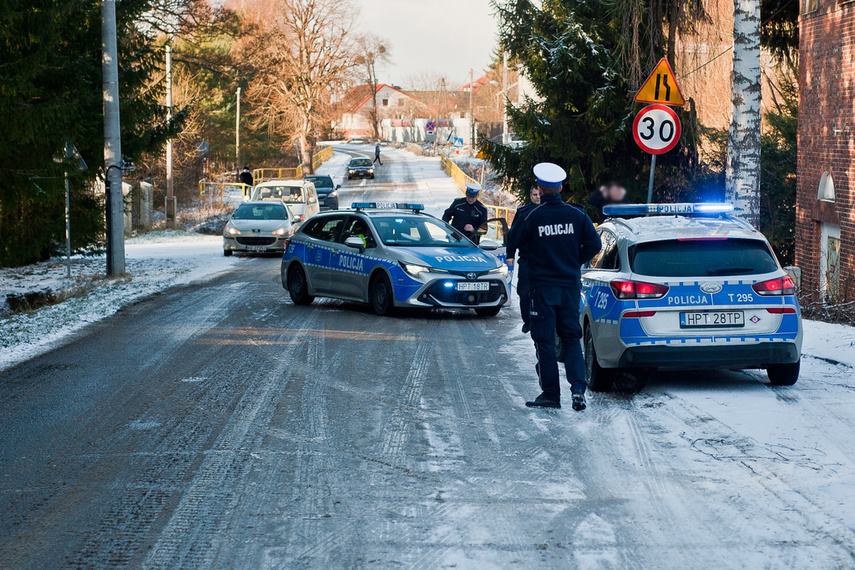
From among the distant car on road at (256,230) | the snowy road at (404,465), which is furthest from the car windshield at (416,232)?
the distant car on road at (256,230)

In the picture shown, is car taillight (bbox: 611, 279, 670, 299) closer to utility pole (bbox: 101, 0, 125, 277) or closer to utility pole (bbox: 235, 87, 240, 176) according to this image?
utility pole (bbox: 101, 0, 125, 277)

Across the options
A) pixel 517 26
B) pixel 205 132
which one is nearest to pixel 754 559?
pixel 517 26

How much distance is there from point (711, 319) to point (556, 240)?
1547mm

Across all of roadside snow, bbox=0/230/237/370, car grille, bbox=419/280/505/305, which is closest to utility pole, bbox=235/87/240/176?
roadside snow, bbox=0/230/237/370

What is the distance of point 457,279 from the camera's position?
45.2 feet

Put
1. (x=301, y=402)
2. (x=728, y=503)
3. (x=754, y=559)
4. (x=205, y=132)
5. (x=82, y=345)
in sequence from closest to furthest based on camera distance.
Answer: (x=754, y=559) → (x=728, y=503) → (x=301, y=402) → (x=82, y=345) → (x=205, y=132)

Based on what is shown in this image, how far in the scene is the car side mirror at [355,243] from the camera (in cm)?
1466

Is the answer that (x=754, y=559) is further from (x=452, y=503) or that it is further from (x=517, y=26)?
(x=517, y=26)

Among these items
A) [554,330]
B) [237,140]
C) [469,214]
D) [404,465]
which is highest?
[237,140]

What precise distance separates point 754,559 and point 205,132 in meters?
59.2

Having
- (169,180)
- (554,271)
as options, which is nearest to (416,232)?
(554,271)

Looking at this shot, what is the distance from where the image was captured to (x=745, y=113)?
14922 mm

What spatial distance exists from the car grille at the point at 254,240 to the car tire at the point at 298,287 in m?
11.1

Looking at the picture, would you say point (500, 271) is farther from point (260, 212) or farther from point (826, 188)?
point (260, 212)
